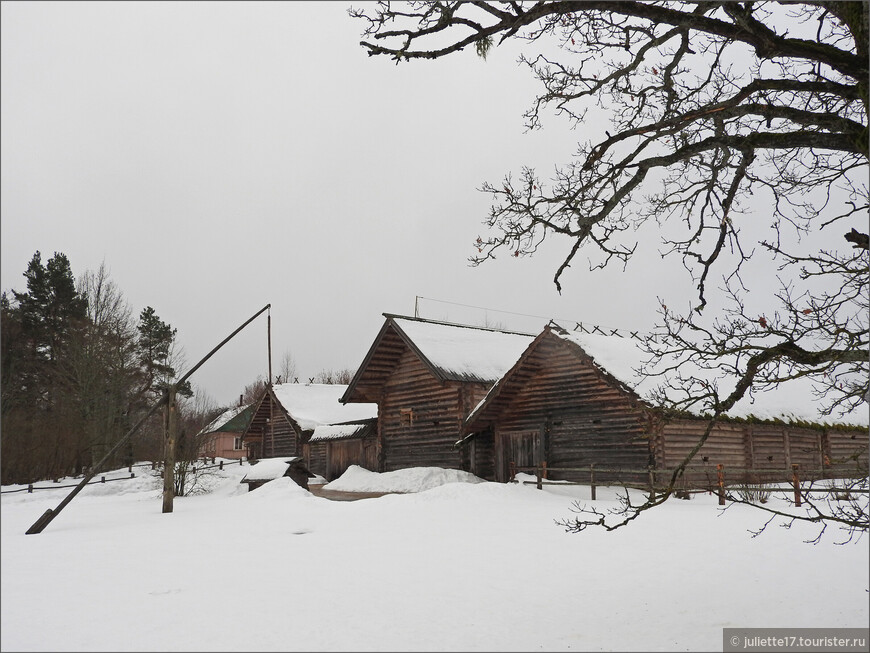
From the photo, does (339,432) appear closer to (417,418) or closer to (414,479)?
(417,418)

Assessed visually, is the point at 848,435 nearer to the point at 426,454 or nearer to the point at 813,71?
the point at 426,454

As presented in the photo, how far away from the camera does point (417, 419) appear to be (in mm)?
27625

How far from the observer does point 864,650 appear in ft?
17.9

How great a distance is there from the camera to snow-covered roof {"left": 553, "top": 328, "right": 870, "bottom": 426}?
785 inches

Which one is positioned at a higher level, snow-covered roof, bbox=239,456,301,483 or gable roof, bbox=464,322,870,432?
gable roof, bbox=464,322,870,432

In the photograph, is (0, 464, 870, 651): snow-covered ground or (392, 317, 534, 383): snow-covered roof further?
(392, 317, 534, 383): snow-covered roof

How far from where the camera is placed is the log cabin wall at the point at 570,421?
20172 mm

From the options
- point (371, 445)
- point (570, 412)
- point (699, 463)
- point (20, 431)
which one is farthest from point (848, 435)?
point (20, 431)

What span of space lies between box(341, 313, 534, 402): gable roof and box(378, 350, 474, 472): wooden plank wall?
57cm

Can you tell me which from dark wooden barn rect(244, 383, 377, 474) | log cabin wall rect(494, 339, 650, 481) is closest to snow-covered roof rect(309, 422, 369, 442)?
dark wooden barn rect(244, 383, 377, 474)

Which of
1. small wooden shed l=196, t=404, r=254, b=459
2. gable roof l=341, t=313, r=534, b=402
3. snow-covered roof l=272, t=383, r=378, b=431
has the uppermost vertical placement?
gable roof l=341, t=313, r=534, b=402

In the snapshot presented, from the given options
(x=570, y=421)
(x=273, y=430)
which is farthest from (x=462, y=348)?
(x=273, y=430)

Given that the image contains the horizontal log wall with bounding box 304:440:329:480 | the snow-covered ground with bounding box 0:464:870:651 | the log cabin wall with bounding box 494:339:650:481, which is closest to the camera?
the snow-covered ground with bounding box 0:464:870:651

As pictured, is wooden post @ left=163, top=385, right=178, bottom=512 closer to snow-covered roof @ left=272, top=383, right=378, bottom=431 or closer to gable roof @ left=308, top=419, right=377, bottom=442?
gable roof @ left=308, top=419, right=377, bottom=442
